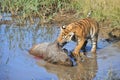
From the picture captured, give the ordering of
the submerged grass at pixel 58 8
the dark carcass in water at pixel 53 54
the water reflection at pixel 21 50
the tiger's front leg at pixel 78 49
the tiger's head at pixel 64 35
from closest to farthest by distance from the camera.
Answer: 1. the water reflection at pixel 21 50
2. the dark carcass in water at pixel 53 54
3. the tiger's head at pixel 64 35
4. the tiger's front leg at pixel 78 49
5. the submerged grass at pixel 58 8

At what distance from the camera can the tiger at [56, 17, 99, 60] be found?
801 centimetres

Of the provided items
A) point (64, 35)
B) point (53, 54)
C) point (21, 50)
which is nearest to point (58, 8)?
point (21, 50)

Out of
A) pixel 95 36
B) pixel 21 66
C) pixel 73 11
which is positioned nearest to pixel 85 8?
pixel 73 11

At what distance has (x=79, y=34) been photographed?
8195 millimetres

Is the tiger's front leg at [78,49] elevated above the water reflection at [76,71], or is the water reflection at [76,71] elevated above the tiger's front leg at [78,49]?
the tiger's front leg at [78,49]

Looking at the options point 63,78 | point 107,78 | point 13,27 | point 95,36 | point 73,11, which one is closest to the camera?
point 107,78

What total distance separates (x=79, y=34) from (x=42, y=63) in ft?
3.58

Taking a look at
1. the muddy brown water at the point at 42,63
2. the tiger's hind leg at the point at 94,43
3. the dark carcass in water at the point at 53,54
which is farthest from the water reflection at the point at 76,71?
the tiger's hind leg at the point at 94,43

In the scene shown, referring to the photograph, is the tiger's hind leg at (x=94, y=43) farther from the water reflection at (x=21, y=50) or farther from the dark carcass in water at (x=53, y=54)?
the water reflection at (x=21, y=50)

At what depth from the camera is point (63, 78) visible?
683 cm

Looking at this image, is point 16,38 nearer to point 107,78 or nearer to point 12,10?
point 12,10

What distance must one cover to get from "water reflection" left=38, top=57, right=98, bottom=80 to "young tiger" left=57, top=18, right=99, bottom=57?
53cm

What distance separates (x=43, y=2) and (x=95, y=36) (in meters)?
3.93

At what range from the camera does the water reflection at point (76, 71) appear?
689 centimetres
